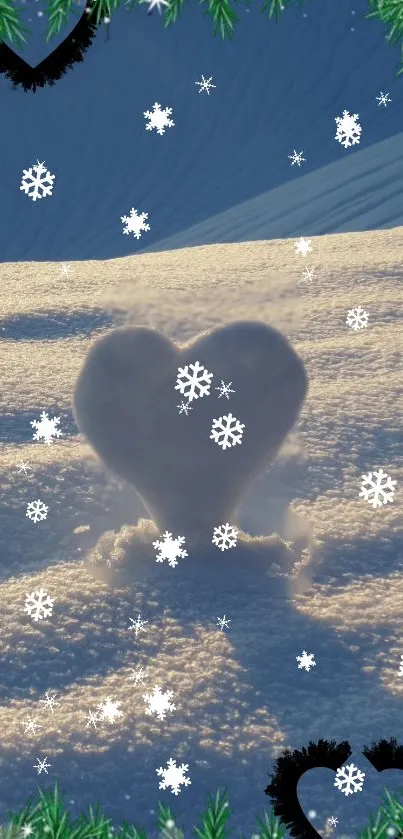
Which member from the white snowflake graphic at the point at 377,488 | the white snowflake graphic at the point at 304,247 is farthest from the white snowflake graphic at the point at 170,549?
the white snowflake graphic at the point at 304,247

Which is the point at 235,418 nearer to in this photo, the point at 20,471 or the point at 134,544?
the point at 134,544

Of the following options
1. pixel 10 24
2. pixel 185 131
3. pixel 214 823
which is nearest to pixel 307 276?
pixel 10 24

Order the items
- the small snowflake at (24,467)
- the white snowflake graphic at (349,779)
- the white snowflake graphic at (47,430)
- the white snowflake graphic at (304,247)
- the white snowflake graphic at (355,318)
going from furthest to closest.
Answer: the white snowflake graphic at (304,247)
the white snowflake graphic at (355,318)
the white snowflake graphic at (47,430)
the small snowflake at (24,467)
the white snowflake graphic at (349,779)

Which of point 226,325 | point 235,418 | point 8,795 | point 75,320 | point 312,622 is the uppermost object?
point 75,320

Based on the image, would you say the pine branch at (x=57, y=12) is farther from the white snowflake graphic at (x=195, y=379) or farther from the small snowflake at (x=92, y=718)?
the small snowflake at (x=92, y=718)

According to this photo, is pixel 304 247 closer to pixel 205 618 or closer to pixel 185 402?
pixel 185 402

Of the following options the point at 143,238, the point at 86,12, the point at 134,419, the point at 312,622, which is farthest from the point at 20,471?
the point at 143,238

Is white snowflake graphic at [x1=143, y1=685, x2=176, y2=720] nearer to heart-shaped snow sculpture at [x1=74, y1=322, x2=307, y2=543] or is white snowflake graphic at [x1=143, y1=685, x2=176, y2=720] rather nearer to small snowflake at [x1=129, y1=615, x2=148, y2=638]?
small snowflake at [x1=129, y1=615, x2=148, y2=638]
